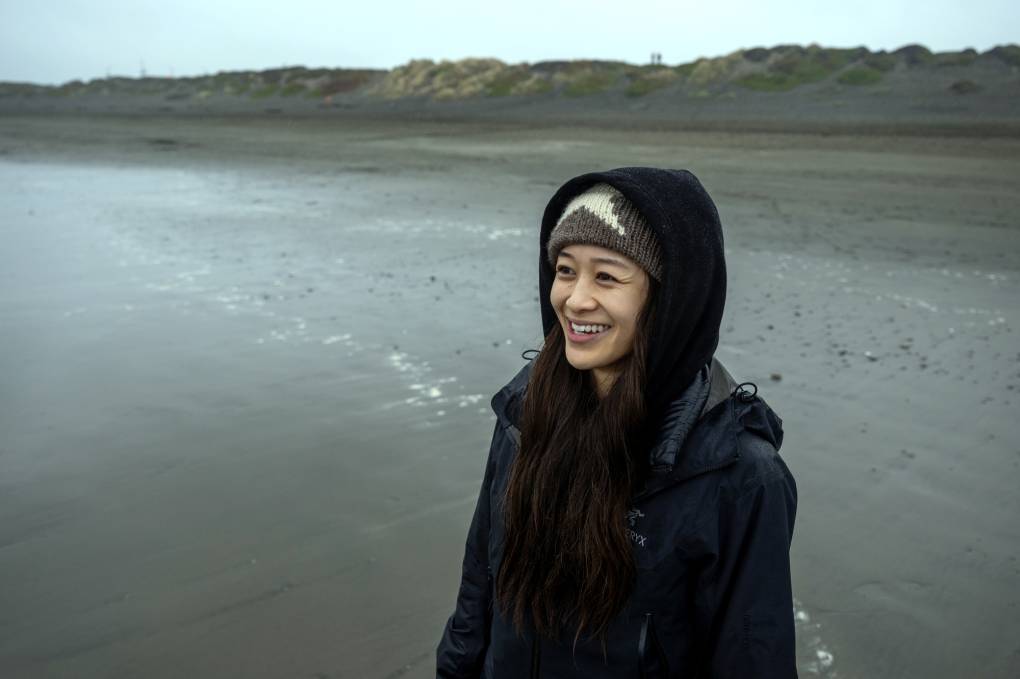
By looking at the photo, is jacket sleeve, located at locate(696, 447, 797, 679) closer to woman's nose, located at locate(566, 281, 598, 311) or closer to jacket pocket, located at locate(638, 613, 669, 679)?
jacket pocket, located at locate(638, 613, 669, 679)

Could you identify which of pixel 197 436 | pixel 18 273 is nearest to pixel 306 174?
pixel 18 273

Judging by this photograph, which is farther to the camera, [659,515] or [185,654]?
[185,654]

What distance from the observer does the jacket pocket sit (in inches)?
69.5

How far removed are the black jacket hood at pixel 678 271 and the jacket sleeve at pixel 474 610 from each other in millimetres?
474

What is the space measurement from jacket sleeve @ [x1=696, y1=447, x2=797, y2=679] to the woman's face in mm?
401

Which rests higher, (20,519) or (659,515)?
(659,515)

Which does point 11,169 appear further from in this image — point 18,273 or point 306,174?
point 18,273

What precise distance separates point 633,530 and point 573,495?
14cm

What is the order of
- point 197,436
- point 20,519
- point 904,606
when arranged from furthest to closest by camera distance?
point 197,436 → point 20,519 → point 904,606

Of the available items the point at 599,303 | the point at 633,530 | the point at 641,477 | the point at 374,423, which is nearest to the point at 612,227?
the point at 599,303

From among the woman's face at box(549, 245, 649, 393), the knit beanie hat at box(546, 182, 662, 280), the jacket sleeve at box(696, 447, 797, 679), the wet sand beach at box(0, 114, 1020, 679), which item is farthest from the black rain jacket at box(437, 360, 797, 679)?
the wet sand beach at box(0, 114, 1020, 679)

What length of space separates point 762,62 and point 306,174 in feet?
101

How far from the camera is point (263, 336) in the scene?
7039 millimetres

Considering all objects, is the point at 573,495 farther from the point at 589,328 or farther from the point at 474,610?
the point at 474,610
